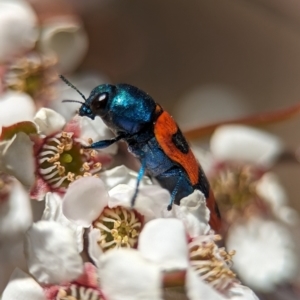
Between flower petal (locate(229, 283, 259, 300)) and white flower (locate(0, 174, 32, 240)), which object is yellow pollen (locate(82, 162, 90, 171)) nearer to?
white flower (locate(0, 174, 32, 240))

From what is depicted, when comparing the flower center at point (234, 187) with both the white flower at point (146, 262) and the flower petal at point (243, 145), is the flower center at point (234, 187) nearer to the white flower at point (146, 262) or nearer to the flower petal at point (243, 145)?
the flower petal at point (243, 145)

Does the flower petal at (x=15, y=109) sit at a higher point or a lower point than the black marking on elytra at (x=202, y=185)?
higher

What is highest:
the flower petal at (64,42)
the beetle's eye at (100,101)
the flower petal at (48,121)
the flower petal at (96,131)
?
the flower petal at (64,42)

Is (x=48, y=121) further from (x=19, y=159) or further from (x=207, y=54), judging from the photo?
(x=207, y=54)

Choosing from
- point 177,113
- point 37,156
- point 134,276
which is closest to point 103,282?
point 134,276

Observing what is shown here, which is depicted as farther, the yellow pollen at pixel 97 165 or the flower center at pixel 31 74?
the flower center at pixel 31 74

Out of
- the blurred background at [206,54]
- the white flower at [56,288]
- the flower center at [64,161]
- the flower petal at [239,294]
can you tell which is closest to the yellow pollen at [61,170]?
the flower center at [64,161]

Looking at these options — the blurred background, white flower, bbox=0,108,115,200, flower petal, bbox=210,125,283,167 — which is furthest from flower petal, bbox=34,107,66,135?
the blurred background
